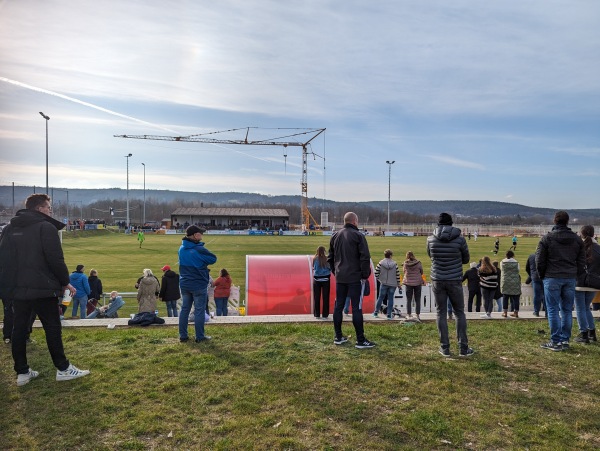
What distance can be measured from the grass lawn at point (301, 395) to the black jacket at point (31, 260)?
1.04 meters

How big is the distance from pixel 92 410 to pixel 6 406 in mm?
883

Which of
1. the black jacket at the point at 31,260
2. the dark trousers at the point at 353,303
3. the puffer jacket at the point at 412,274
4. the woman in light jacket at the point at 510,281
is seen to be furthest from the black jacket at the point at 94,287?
the woman in light jacket at the point at 510,281

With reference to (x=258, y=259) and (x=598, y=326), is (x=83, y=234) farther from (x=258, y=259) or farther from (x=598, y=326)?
(x=598, y=326)

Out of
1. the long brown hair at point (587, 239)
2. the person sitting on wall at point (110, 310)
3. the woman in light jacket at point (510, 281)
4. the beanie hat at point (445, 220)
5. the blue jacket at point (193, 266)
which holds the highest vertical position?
the beanie hat at point (445, 220)

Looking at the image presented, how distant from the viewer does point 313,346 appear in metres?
6.36

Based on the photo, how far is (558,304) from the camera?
6.36 m

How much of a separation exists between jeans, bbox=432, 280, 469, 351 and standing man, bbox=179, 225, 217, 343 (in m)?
3.23

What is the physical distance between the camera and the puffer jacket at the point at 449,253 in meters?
5.96

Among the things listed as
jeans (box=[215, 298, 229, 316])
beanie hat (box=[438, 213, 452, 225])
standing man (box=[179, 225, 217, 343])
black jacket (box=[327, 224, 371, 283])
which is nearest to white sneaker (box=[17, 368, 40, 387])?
standing man (box=[179, 225, 217, 343])

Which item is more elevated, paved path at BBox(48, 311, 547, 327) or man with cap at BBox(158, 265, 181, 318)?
man with cap at BBox(158, 265, 181, 318)

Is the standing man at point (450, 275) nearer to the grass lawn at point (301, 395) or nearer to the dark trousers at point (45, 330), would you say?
the grass lawn at point (301, 395)

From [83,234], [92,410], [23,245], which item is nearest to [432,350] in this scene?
[92,410]

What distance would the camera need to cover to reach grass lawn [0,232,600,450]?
3.82 metres

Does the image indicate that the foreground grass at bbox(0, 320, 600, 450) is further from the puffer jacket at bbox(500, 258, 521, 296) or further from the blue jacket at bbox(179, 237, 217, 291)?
the puffer jacket at bbox(500, 258, 521, 296)
